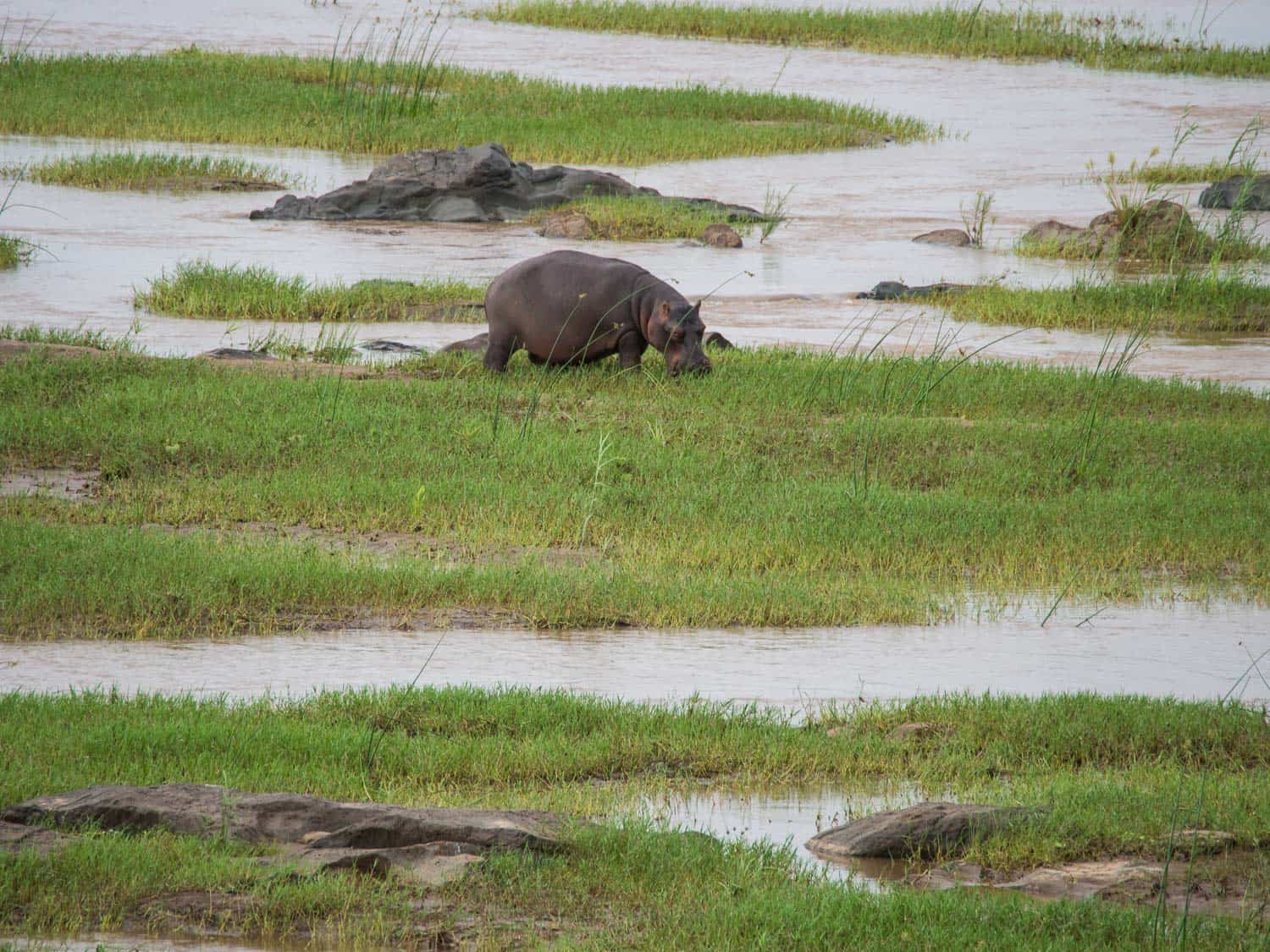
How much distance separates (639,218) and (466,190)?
9.91ft

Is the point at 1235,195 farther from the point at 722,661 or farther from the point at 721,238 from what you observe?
the point at 722,661

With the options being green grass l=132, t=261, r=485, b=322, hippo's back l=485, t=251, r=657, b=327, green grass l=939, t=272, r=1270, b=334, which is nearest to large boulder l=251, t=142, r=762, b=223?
green grass l=132, t=261, r=485, b=322

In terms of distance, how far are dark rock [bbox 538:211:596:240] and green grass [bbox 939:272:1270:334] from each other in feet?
16.9

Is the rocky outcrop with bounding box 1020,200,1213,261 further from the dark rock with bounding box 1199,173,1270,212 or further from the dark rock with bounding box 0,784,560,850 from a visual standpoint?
the dark rock with bounding box 0,784,560,850

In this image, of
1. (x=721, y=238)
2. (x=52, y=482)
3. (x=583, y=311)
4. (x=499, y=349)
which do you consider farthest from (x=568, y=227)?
(x=52, y=482)

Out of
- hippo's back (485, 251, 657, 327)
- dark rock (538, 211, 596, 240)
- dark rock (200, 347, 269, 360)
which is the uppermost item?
hippo's back (485, 251, 657, 327)

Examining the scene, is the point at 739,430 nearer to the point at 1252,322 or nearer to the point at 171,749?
the point at 171,749

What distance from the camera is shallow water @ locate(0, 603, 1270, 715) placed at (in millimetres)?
7125

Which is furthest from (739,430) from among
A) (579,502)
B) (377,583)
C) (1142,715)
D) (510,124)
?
(510,124)

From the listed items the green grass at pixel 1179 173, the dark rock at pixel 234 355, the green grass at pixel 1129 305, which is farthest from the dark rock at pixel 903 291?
the green grass at pixel 1179 173

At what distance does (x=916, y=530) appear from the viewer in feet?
32.0

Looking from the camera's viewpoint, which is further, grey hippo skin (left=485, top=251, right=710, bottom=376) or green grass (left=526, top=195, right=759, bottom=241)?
green grass (left=526, top=195, right=759, bottom=241)

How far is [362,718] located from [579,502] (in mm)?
3554

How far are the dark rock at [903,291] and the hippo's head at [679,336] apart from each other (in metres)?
5.00
